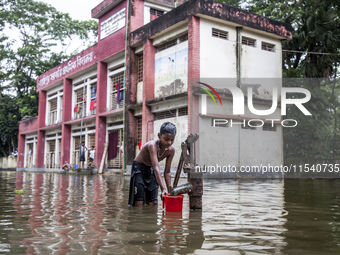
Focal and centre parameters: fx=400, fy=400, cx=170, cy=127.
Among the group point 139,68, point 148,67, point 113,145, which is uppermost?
point 139,68

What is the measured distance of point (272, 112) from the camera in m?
19.0

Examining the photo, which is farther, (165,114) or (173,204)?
(165,114)

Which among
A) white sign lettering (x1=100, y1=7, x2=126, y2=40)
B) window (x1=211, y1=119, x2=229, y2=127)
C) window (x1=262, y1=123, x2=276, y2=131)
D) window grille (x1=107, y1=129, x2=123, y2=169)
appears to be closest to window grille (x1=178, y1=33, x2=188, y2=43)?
window (x1=211, y1=119, x2=229, y2=127)

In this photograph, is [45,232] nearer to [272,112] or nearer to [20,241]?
[20,241]

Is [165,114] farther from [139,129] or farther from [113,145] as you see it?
[113,145]

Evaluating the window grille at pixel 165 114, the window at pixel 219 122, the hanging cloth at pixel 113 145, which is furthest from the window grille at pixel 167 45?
the hanging cloth at pixel 113 145

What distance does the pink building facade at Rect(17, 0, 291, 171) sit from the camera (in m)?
17.1

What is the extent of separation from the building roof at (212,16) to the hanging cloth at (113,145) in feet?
18.5

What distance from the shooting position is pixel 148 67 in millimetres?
19422

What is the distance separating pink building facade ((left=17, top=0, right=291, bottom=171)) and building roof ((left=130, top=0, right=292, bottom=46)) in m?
0.04

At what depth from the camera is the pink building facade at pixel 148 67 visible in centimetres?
1708

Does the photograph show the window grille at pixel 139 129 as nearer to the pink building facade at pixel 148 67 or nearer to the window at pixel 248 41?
the pink building facade at pixel 148 67

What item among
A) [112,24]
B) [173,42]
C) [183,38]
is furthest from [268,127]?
[112,24]

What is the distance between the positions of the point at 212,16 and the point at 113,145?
983cm
